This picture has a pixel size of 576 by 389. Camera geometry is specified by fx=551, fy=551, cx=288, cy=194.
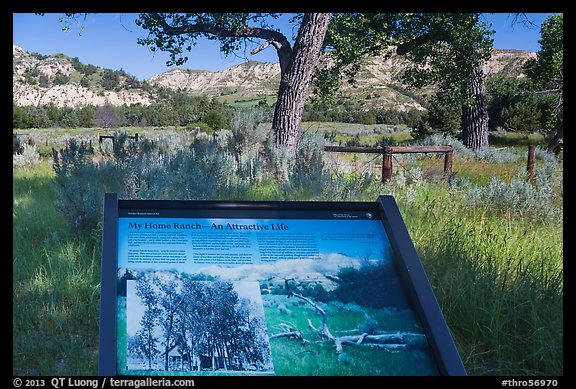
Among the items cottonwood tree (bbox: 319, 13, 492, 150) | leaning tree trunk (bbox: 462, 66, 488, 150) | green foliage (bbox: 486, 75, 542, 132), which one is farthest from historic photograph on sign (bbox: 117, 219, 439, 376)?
green foliage (bbox: 486, 75, 542, 132)

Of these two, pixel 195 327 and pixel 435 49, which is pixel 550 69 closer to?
pixel 435 49

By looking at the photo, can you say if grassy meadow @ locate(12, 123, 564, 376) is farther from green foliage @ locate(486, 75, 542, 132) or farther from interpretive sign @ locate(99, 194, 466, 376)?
green foliage @ locate(486, 75, 542, 132)

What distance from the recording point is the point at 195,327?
1.96 meters

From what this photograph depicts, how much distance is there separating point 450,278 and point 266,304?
2098 millimetres

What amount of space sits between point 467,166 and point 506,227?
24.5ft

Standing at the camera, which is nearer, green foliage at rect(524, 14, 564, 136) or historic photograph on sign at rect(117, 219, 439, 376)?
historic photograph on sign at rect(117, 219, 439, 376)

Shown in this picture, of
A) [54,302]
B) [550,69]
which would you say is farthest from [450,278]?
[550,69]

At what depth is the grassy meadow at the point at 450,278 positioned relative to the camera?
307 cm

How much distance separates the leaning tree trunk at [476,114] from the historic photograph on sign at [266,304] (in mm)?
15766

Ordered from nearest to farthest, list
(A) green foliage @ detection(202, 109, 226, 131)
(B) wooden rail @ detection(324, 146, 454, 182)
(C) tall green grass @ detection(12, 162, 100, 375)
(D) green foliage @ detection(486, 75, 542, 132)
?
(C) tall green grass @ detection(12, 162, 100, 375), (B) wooden rail @ detection(324, 146, 454, 182), (A) green foliage @ detection(202, 109, 226, 131), (D) green foliage @ detection(486, 75, 542, 132)

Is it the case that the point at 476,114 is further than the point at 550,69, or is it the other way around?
the point at 550,69

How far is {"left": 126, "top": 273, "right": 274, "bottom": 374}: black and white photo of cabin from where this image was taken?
1.86 m
